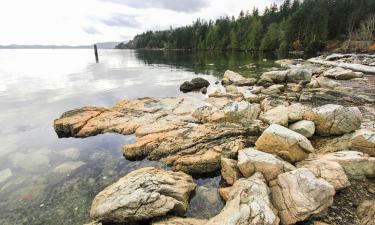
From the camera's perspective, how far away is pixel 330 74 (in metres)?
25.4

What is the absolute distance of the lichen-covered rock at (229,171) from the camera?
23.6 ft

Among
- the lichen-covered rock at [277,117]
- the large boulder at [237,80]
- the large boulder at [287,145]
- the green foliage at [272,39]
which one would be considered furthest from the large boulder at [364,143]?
the green foliage at [272,39]

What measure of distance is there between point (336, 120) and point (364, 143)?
157 centimetres

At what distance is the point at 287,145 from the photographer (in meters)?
7.60

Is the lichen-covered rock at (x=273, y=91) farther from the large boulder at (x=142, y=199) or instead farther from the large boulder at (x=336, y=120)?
the large boulder at (x=142, y=199)

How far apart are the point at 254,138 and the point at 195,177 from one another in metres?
3.15

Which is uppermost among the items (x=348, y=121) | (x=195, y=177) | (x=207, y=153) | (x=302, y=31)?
(x=302, y=31)

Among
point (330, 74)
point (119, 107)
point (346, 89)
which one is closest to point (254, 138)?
point (119, 107)

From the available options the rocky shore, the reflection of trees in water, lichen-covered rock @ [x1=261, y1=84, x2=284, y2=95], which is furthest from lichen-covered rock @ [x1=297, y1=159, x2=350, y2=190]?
the reflection of trees in water

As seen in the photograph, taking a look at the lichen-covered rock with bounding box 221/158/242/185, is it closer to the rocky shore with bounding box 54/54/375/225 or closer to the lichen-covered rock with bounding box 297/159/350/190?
the rocky shore with bounding box 54/54/375/225

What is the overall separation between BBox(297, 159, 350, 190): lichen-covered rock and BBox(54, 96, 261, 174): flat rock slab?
2.69 meters

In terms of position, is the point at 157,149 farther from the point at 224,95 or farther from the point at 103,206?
the point at 224,95

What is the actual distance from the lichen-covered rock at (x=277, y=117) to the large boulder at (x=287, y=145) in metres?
2.12

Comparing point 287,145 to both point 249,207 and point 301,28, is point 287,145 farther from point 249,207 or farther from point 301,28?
point 301,28
